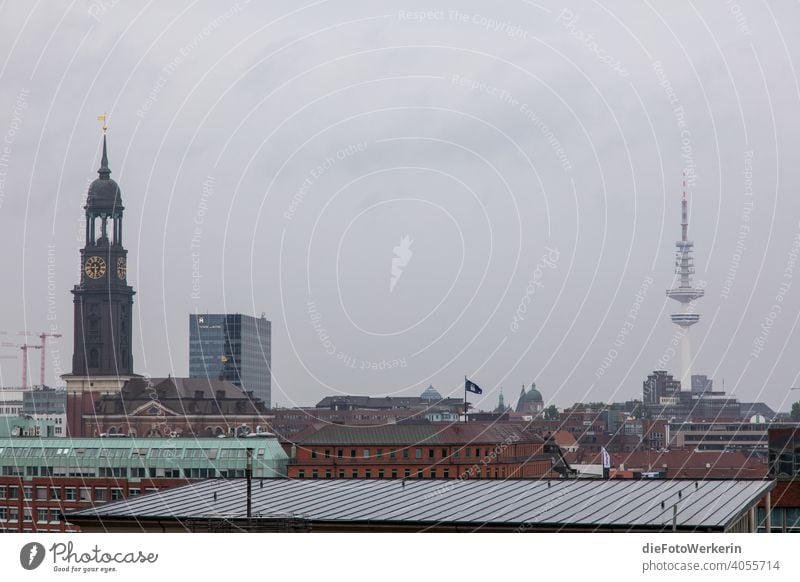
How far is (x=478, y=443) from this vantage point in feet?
311

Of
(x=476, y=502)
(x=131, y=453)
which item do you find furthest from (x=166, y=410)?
(x=476, y=502)

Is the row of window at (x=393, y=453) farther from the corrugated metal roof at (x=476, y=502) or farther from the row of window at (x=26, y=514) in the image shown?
the corrugated metal roof at (x=476, y=502)

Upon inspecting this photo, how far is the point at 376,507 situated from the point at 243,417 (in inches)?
4187

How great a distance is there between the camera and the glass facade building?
536 ft

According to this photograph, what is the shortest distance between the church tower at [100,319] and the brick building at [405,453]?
47278 millimetres

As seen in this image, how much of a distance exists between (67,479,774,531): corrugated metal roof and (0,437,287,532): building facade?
40.4 metres

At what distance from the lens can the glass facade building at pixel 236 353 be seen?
163375 millimetres

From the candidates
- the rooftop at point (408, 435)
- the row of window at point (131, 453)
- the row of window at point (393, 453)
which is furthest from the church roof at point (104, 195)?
the row of window at point (131, 453)

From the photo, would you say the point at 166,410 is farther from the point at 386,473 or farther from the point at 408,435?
the point at 386,473

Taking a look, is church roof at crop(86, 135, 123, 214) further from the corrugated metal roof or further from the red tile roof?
the corrugated metal roof

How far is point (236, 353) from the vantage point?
6585 inches

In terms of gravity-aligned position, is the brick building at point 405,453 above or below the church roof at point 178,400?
below
